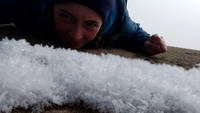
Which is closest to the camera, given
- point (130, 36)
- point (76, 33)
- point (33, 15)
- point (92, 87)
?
point (92, 87)

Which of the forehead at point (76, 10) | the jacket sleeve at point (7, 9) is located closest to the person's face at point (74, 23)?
the forehead at point (76, 10)

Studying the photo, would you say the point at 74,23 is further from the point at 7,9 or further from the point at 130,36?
the point at 130,36

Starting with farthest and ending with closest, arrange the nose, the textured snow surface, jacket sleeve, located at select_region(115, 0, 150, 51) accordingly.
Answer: jacket sleeve, located at select_region(115, 0, 150, 51)
the nose
the textured snow surface

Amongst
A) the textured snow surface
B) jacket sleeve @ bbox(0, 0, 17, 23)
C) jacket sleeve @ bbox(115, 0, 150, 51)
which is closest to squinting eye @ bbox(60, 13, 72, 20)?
jacket sleeve @ bbox(0, 0, 17, 23)

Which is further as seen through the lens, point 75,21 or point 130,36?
point 130,36

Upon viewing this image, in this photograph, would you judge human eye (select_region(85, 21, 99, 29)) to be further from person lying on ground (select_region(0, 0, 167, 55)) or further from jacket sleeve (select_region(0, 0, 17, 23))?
jacket sleeve (select_region(0, 0, 17, 23))

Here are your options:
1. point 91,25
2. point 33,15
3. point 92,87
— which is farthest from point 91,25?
point 92,87
